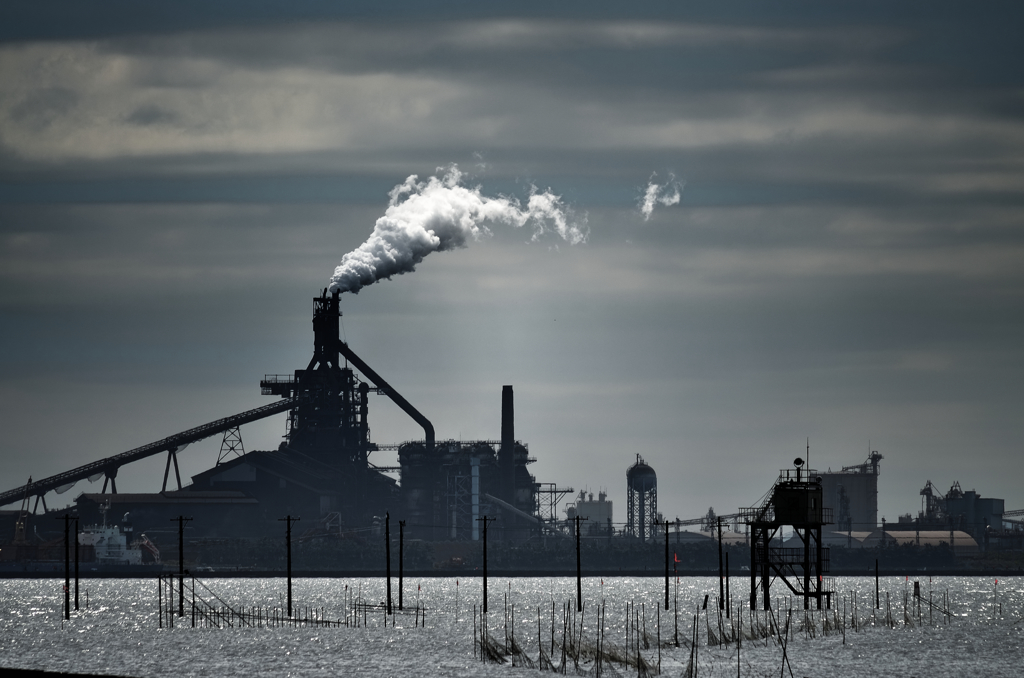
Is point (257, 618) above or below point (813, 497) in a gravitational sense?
below

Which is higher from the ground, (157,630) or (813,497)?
(813,497)

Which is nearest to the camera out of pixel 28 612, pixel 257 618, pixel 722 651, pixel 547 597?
pixel 722 651

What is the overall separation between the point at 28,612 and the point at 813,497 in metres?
86.2

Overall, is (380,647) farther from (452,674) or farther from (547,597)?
(547,597)

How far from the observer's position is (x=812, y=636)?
11194 centimetres

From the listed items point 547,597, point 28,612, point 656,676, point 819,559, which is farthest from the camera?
point 547,597

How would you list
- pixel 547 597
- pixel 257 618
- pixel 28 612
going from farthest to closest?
pixel 547 597 → pixel 28 612 → pixel 257 618

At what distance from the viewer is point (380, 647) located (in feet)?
354

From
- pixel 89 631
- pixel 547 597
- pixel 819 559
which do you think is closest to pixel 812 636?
pixel 819 559

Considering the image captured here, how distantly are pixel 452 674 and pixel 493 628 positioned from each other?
1562 inches

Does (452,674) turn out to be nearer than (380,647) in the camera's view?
Yes

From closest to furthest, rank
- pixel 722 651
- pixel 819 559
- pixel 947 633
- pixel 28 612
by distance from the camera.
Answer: pixel 722 651 → pixel 819 559 → pixel 947 633 → pixel 28 612

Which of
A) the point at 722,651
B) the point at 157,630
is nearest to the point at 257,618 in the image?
the point at 157,630

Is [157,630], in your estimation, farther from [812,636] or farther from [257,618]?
[812,636]
